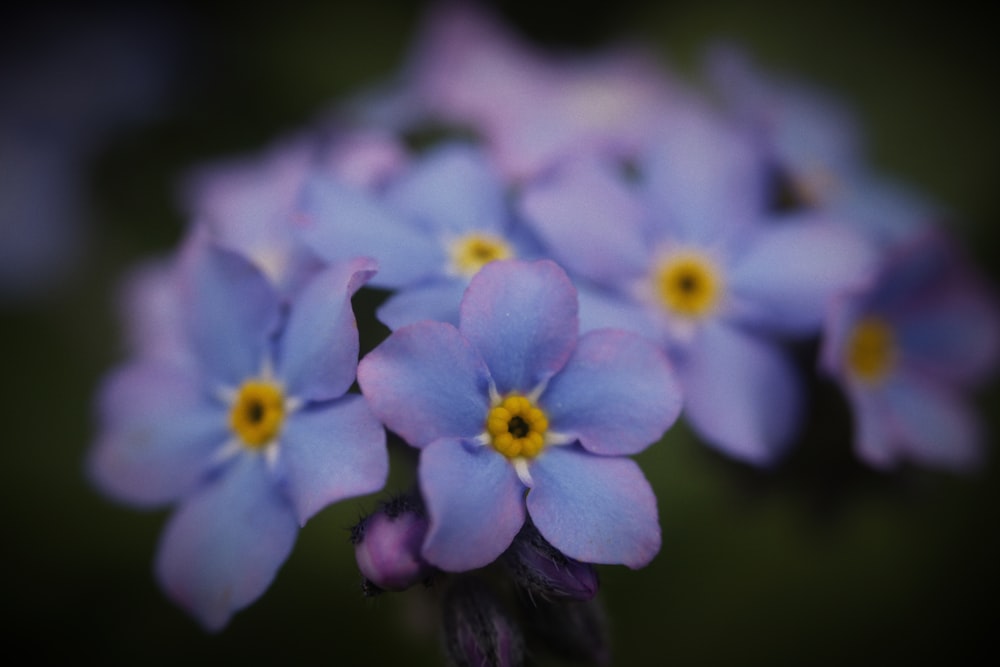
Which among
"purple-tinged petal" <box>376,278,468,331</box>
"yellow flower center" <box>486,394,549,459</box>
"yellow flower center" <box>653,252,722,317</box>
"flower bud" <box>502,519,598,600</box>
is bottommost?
"flower bud" <box>502,519,598,600</box>

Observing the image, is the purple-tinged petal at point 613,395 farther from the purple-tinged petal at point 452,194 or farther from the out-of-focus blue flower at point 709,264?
A: the purple-tinged petal at point 452,194

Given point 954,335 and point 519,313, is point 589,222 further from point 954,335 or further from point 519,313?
point 954,335

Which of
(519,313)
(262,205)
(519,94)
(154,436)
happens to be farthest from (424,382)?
(519,94)

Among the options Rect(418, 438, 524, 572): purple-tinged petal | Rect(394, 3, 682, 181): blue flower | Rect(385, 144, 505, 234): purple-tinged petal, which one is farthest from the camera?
Rect(394, 3, 682, 181): blue flower

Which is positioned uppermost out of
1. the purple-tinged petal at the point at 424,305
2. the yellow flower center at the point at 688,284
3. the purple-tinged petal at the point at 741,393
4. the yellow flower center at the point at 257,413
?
the purple-tinged petal at the point at 424,305

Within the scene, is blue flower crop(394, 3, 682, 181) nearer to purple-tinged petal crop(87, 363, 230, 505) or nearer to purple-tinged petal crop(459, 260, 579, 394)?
purple-tinged petal crop(459, 260, 579, 394)

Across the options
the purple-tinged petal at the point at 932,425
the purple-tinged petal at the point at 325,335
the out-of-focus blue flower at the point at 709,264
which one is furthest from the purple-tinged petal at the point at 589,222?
the purple-tinged petal at the point at 932,425

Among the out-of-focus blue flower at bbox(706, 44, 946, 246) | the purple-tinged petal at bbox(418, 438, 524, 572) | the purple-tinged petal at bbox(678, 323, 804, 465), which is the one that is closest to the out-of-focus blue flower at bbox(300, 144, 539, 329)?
the purple-tinged petal at bbox(418, 438, 524, 572)

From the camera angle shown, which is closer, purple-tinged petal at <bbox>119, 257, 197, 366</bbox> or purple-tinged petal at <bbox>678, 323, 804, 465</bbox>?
purple-tinged petal at <bbox>678, 323, 804, 465</bbox>
